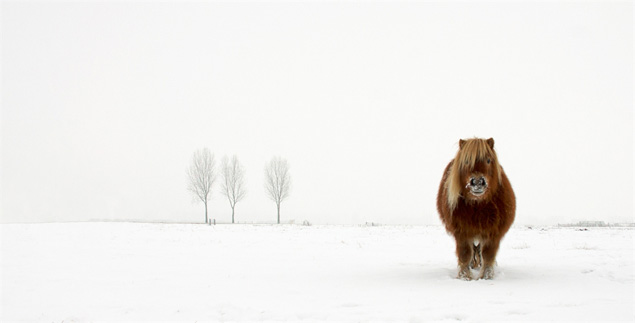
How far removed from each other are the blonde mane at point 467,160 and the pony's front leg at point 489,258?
956 millimetres

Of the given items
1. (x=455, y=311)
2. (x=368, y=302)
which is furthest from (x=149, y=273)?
(x=455, y=311)

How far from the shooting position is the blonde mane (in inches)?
272

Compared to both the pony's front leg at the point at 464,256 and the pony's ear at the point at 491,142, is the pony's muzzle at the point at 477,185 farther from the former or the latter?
the pony's front leg at the point at 464,256

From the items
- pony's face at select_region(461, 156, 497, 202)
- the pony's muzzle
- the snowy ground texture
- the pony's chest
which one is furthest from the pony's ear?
the snowy ground texture

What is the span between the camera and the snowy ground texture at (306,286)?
16.3 ft

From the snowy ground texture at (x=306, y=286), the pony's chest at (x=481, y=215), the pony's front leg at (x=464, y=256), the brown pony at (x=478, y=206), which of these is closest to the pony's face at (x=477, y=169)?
the brown pony at (x=478, y=206)

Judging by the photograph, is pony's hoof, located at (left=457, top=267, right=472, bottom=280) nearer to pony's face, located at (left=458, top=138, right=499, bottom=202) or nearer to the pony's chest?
the pony's chest

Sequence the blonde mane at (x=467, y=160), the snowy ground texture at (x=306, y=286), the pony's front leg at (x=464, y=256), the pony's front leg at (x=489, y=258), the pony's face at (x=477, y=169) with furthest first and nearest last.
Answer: the pony's front leg at (x=464, y=256) < the pony's front leg at (x=489, y=258) < the blonde mane at (x=467, y=160) < the pony's face at (x=477, y=169) < the snowy ground texture at (x=306, y=286)

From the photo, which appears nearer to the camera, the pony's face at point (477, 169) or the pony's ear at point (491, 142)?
the pony's face at point (477, 169)

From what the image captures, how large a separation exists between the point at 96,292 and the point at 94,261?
352 cm

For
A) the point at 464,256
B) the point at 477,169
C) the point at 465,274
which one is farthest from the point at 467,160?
the point at 465,274

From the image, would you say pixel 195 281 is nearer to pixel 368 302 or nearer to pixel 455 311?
pixel 368 302

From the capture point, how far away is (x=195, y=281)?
7109 mm

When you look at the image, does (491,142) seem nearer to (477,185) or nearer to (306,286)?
(477,185)
